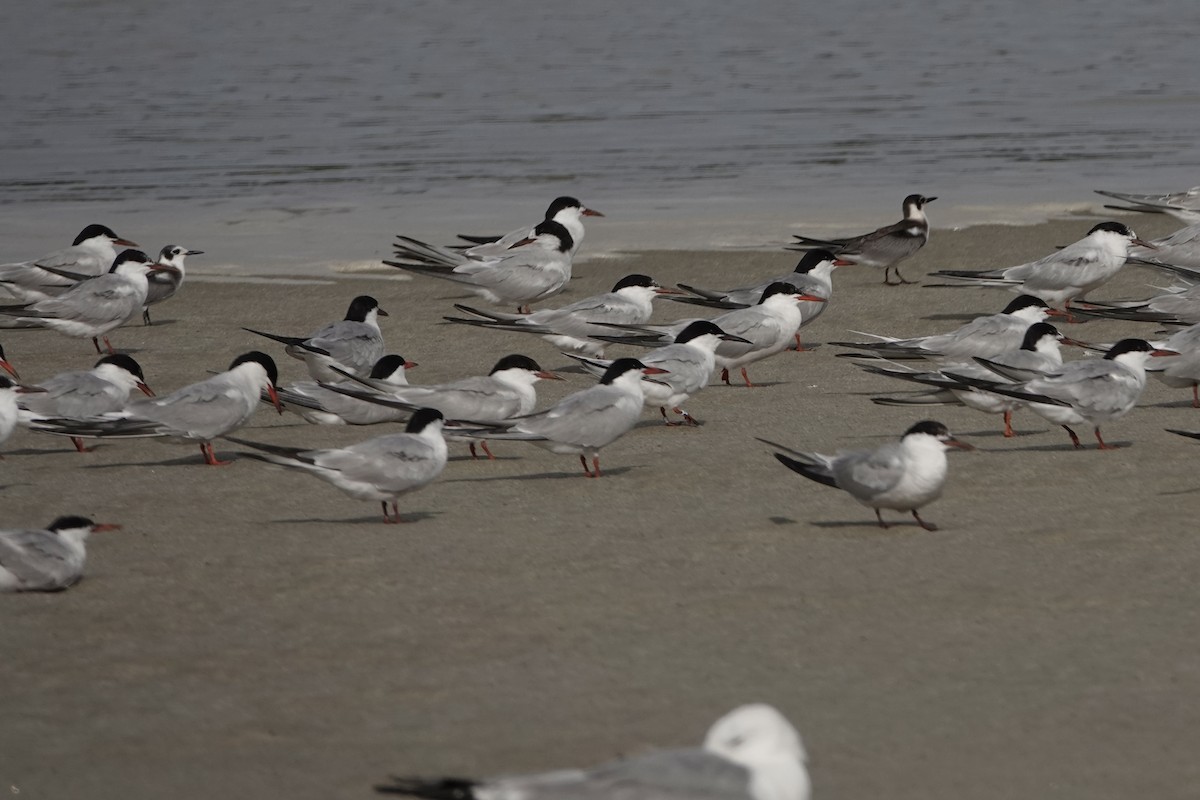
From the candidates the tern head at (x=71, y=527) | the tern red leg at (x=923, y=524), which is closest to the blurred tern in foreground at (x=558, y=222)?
the tern red leg at (x=923, y=524)

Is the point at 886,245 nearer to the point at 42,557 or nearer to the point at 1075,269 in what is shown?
the point at 1075,269

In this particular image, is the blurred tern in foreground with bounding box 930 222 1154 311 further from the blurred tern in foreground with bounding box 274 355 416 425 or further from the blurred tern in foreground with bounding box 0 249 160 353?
the blurred tern in foreground with bounding box 0 249 160 353

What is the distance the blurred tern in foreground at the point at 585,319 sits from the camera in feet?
28.7

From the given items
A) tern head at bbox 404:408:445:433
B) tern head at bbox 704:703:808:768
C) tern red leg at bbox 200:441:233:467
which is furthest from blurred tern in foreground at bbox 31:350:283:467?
tern head at bbox 704:703:808:768

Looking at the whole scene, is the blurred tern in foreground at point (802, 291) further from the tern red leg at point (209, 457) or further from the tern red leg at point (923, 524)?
the tern red leg at point (923, 524)

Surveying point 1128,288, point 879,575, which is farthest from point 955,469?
point 1128,288

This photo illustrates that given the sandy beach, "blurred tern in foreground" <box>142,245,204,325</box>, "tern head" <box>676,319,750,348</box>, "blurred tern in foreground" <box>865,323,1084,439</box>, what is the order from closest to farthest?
the sandy beach → "blurred tern in foreground" <box>865,323,1084,439</box> → "tern head" <box>676,319,750,348</box> → "blurred tern in foreground" <box>142,245,204,325</box>

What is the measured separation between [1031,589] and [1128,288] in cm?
641

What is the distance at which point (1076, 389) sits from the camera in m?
6.52

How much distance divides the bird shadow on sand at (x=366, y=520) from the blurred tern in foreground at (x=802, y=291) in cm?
334

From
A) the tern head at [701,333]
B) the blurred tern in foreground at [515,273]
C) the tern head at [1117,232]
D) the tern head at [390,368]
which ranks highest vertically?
the blurred tern in foreground at [515,273]

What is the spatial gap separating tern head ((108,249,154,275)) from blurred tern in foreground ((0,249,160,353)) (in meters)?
0.18

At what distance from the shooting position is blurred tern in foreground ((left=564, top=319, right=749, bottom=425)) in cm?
736

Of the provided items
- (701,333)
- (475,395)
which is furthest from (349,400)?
(701,333)
